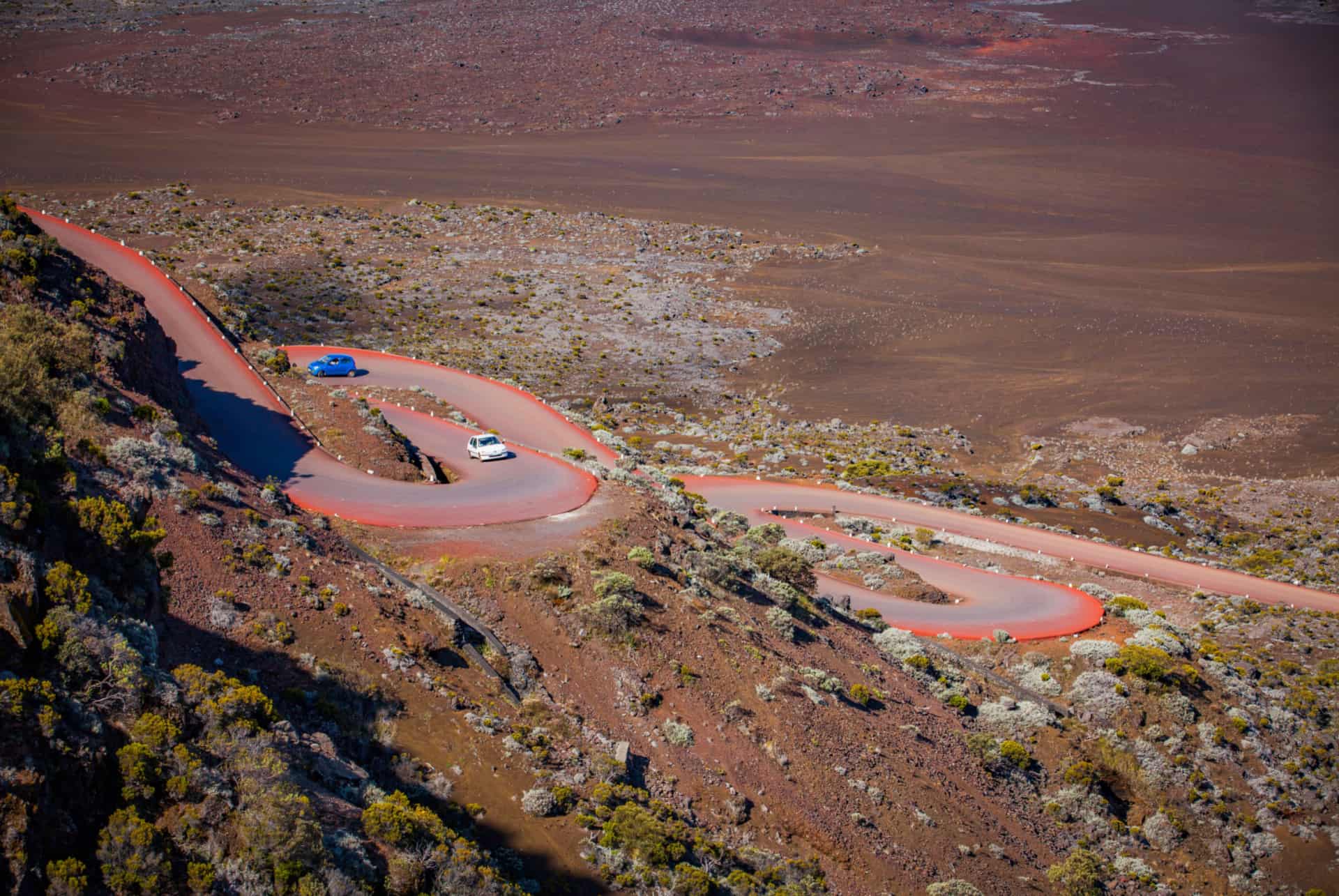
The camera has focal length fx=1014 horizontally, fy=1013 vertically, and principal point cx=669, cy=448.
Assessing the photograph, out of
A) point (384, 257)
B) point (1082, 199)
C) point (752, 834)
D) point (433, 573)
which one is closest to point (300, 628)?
point (433, 573)

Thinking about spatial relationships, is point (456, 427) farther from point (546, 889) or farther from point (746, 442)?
point (546, 889)

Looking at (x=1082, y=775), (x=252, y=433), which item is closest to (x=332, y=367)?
(x=252, y=433)

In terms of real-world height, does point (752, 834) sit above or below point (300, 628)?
below

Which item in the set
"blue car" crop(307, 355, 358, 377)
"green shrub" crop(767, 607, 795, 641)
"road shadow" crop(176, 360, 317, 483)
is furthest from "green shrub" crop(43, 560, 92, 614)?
"blue car" crop(307, 355, 358, 377)

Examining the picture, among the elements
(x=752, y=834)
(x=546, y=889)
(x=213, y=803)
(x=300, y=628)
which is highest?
(x=213, y=803)

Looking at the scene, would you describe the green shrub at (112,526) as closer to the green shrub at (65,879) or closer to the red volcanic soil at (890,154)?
the green shrub at (65,879)

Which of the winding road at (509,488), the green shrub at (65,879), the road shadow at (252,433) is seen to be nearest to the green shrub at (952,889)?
the winding road at (509,488)
